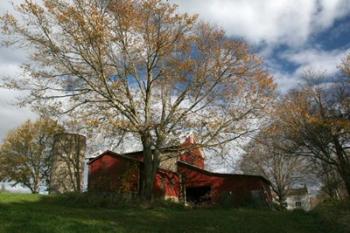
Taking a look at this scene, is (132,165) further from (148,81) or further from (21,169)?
(21,169)

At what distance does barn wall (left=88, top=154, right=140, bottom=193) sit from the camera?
29.7m

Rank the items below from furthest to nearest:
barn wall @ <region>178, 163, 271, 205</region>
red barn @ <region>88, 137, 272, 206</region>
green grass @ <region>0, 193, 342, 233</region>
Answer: barn wall @ <region>178, 163, 271, 205</region> < red barn @ <region>88, 137, 272, 206</region> < green grass @ <region>0, 193, 342, 233</region>

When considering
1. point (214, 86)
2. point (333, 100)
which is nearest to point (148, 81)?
point (214, 86)

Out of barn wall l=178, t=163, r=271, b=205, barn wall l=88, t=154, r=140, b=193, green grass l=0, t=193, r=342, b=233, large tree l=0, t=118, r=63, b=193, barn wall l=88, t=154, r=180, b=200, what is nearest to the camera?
green grass l=0, t=193, r=342, b=233

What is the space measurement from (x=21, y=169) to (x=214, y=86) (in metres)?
37.9

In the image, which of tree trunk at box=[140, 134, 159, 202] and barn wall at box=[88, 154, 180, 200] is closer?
tree trunk at box=[140, 134, 159, 202]

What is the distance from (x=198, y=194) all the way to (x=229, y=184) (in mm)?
3895

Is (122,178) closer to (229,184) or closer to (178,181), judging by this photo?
(178,181)

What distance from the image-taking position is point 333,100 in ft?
112

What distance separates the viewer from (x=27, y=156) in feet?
169

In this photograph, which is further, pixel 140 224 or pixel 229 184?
pixel 229 184

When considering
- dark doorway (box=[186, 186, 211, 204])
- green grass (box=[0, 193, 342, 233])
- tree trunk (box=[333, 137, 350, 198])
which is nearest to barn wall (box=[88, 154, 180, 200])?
dark doorway (box=[186, 186, 211, 204])

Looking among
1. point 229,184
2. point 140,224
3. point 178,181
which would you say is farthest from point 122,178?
point 140,224

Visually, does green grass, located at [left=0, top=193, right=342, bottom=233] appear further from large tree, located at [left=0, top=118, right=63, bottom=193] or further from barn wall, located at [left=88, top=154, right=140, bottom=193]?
large tree, located at [left=0, top=118, right=63, bottom=193]
